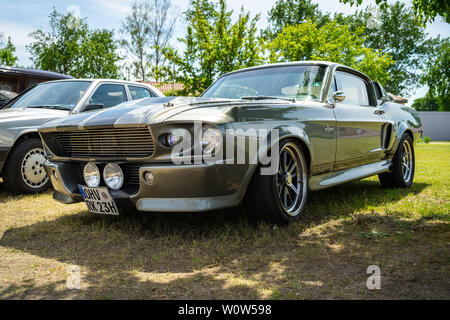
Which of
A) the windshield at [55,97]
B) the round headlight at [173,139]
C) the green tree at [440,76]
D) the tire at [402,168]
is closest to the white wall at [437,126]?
the green tree at [440,76]

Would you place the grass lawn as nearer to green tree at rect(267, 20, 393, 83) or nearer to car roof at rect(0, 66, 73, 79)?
car roof at rect(0, 66, 73, 79)

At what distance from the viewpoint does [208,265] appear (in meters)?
2.78

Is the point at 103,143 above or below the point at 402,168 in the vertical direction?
above

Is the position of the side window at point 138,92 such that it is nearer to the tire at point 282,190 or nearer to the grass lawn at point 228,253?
the grass lawn at point 228,253

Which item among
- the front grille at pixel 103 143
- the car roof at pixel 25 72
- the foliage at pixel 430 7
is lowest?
the front grille at pixel 103 143

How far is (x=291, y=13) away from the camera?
4459cm

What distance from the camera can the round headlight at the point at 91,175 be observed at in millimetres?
3385

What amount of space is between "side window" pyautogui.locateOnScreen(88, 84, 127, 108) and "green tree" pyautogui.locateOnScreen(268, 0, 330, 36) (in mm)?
40128

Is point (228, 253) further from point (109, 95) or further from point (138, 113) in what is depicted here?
point (109, 95)

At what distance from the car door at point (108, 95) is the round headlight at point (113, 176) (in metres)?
2.82

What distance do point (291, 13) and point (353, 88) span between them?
140 feet

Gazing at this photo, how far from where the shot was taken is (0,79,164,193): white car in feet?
17.5

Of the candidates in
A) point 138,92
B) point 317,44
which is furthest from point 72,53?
point 138,92
